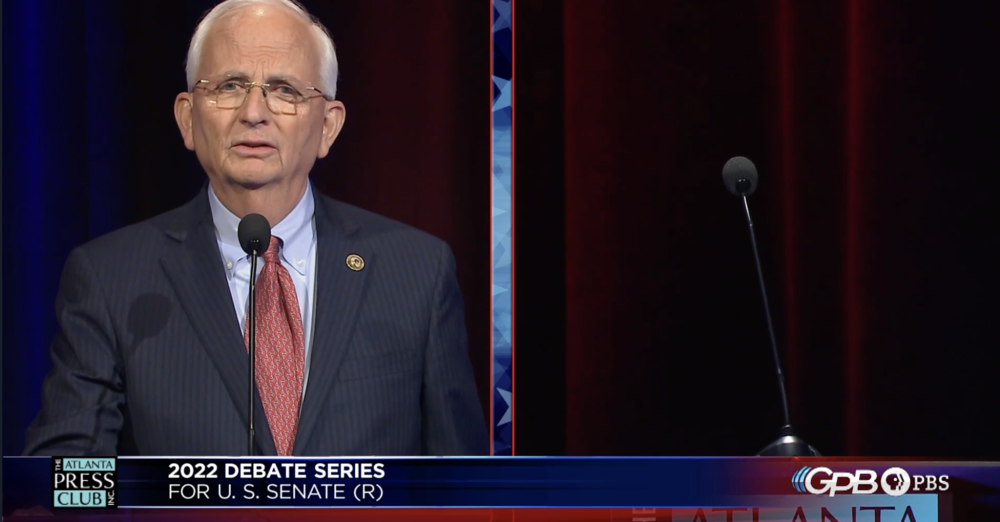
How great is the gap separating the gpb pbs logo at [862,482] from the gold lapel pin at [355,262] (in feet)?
3.73

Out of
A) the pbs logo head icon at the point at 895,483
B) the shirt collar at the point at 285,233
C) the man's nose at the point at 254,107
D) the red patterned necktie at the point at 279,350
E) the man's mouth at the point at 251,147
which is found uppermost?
the man's nose at the point at 254,107

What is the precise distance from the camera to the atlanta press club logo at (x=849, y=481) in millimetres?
1881

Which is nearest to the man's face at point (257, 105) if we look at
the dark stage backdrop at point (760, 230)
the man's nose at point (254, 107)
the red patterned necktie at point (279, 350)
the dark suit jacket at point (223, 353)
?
the man's nose at point (254, 107)

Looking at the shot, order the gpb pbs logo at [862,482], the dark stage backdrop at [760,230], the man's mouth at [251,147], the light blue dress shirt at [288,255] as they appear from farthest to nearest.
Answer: the dark stage backdrop at [760,230]
the man's mouth at [251,147]
the light blue dress shirt at [288,255]
the gpb pbs logo at [862,482]

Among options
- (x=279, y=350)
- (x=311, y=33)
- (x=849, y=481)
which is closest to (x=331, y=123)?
(x=311, y=33)

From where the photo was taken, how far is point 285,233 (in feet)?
8.74

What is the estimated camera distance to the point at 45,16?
9.89 feet

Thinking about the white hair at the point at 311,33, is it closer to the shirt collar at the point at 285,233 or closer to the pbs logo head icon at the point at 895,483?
the shirt collar at the point at 285,233

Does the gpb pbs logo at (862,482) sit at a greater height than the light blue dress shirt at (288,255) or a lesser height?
lesser

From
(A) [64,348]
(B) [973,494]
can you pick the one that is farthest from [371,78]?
(B) [973,494]

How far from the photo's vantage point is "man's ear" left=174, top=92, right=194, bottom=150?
2850 mm

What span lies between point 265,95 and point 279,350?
58 centimetres

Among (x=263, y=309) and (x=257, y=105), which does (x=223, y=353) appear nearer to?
(x=263, y=309)

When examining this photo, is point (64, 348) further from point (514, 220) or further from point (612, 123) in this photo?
point (612, 123)
